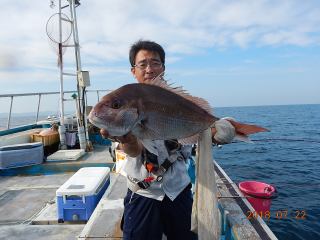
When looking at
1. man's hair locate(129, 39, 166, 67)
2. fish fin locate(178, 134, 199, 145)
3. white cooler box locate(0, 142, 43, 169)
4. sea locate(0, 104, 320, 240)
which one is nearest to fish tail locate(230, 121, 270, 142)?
fish fin locate(178, 134, 199, 145)

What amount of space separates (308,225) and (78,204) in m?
7.05

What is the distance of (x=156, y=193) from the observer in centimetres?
220

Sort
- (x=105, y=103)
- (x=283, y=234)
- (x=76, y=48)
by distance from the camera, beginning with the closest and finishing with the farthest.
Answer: (x=105, y=103)
(x=283, y=234)
(x=76, y=48)

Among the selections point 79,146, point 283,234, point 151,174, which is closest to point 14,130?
point 79,146

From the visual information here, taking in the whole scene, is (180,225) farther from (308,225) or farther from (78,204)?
(308,225)

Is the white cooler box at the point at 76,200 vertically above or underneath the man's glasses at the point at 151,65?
underneath

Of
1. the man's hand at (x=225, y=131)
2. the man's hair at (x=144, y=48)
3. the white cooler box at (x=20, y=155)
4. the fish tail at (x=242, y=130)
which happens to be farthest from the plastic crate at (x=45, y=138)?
the fish tail at (x=242, y=130)

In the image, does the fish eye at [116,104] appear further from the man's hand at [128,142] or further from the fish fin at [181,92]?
the fish fin at [181,92]

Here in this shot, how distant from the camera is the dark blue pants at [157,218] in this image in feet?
7.08

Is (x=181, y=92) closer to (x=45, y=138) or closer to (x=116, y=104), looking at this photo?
(x=116, y=104)

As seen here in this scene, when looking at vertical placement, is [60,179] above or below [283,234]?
above

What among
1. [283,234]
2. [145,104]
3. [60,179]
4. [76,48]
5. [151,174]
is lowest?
[283,234]

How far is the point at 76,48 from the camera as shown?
7.76m

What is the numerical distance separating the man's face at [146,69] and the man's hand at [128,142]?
82 cm
